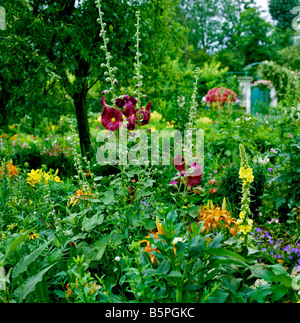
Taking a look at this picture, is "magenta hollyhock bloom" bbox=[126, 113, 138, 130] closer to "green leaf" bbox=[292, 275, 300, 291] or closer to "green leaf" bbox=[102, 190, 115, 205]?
"green leaf" bbox=[102, 190, 115, 205]

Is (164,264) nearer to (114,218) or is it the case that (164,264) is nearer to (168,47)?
(114,218)

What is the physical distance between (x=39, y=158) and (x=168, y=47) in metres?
2.61

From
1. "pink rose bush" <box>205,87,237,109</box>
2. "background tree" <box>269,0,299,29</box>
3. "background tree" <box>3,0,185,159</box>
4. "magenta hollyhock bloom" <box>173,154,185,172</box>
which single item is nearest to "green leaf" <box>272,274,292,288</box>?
"magenta hollyhock bloom" <box>173,154,185,172</box>

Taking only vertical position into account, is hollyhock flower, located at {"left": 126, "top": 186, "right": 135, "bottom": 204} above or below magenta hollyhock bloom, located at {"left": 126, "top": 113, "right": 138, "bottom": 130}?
below

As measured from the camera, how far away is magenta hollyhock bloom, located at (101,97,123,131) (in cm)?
185

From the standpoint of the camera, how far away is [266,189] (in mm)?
3533

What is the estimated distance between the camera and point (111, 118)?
1.87m

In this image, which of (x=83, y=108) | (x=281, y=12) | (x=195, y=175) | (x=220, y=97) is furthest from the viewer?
(x=281, y=12)

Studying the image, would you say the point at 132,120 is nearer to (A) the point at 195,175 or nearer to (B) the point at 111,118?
(B) the point at 111,118

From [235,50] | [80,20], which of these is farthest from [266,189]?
[235,50]

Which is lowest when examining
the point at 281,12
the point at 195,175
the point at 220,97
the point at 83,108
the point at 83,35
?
the point at 195,175

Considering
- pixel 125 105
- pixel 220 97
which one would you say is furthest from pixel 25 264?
pixel 220 97
